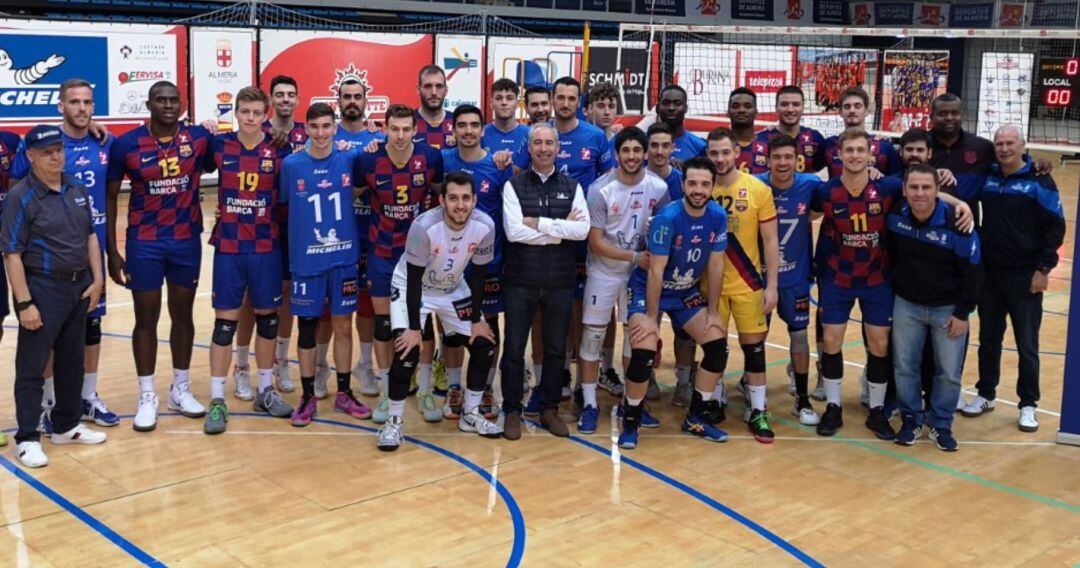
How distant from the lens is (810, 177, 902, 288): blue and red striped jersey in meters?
7.36

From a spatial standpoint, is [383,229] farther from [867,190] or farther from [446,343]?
[867,190]

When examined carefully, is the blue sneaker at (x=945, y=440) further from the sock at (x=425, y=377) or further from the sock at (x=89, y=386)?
the sock at (x=89, y=386)

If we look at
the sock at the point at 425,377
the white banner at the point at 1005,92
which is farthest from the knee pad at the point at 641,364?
the white banner at the point at 1005,92

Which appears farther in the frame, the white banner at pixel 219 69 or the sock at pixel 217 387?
the white banner at pixel 219 69

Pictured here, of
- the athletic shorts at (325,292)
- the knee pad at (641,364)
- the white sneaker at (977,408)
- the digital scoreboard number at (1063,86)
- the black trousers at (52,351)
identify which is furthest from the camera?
the digital scoreboard number at (1063,86)

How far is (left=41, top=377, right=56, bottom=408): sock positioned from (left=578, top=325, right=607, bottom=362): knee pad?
11.8ft

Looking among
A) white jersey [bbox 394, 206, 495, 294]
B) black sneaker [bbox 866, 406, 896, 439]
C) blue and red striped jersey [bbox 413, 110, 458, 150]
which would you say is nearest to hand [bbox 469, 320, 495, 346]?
white jersey [bbox 394, 206, 495, 294]

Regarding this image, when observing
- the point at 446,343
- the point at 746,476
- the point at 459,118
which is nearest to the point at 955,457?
the point at 746,476

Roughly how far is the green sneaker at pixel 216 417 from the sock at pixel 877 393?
454 centimetres

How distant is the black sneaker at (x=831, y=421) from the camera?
766 centimetres

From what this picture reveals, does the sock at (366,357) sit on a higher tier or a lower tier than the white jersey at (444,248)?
lower

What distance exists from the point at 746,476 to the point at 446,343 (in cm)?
223

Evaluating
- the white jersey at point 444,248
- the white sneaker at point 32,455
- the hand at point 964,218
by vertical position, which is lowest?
the white sneaker at point 32,455

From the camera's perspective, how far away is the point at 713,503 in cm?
634
